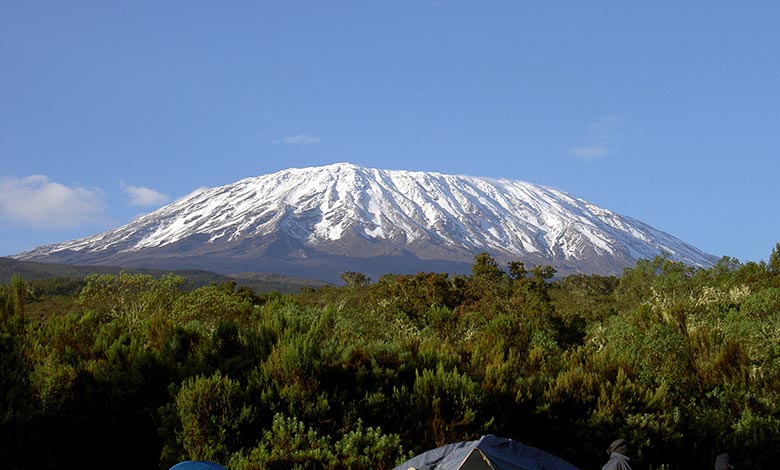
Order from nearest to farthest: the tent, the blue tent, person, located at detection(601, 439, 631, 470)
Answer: the blue tent, the tent, person, located at detection(601, 439, 631, 470)

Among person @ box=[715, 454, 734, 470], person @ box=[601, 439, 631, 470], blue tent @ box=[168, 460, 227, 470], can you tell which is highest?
blue tent @ box=[168, 460, 227, 470]

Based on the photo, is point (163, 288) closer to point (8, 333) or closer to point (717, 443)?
point (8, 333)

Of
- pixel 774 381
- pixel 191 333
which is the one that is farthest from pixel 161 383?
pixel 774 381

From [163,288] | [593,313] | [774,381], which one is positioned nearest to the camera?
[774,381]

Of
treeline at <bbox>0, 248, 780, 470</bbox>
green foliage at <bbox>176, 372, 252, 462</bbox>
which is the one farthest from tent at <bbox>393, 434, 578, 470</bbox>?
green foliage at <bbox>176, 372, 252, 462</bbox>

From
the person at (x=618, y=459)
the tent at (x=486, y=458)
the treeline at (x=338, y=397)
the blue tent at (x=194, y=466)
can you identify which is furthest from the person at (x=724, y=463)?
the blue tent at (x=194, y=466)

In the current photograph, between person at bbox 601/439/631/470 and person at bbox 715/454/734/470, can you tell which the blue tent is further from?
person at bbox 715/454/734/470

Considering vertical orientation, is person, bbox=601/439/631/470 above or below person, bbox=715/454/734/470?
above

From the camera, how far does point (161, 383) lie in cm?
1120

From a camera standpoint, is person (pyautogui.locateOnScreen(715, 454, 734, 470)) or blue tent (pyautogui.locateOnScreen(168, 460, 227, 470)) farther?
person (pyautogui.locateOnScreen(715, 454, 734, 470))

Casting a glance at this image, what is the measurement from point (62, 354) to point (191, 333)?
242 cm

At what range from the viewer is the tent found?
753cm

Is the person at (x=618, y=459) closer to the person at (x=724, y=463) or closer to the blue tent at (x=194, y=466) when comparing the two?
the person at (x=724, y=463)

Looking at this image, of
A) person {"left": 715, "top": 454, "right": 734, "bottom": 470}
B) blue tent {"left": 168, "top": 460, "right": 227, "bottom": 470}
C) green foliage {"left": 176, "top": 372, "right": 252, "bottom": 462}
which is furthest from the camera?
green foliage {"left": 176, "top": 372, "right": 252, "bottom": 462}
